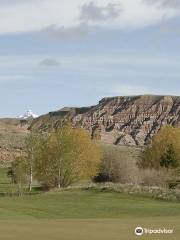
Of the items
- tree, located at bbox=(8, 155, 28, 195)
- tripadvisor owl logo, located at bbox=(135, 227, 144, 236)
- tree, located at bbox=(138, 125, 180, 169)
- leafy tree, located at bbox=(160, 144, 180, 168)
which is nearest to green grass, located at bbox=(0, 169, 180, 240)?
tripadvisor owl logo, located at bbox=(135, 227, 144, 236)

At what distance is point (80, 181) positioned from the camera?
76.0 meters

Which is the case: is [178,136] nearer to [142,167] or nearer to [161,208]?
[142,167]

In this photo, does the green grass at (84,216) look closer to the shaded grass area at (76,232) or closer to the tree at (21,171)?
the shaded grass area at (76,232)

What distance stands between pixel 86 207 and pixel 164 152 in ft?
127

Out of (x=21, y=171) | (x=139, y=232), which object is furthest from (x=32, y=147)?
(x=139, y=232)

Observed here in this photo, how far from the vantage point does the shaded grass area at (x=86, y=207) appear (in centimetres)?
4091

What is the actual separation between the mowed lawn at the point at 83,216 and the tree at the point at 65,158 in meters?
10.7

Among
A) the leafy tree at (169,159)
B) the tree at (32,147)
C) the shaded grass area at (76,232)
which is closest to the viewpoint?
the shaded grass area at (76,232)

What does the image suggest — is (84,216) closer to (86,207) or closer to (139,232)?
(86,207)

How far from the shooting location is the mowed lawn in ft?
69.1

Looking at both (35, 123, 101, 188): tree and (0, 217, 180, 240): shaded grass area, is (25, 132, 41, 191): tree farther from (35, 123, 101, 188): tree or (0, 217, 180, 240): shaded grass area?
(0, 217, 180, 240): shaded grass area

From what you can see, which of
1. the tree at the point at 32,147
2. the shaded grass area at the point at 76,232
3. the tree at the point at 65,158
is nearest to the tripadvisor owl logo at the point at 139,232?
the shaded grass area at the point at 76,232

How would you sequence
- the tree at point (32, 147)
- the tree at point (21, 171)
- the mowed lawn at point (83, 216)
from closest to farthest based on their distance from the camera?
the mowed lawn at point (83, 216), the tree at point (32, 147), the tree at point (21, 171)

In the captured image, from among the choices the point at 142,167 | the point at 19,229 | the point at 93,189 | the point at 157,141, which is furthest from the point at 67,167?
the point at 19,229
